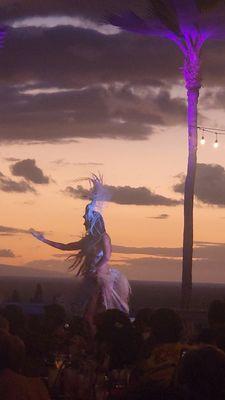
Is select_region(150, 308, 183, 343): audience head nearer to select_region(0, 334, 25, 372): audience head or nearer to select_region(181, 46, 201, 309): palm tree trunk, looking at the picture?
select_region(0, 334, 25, 372): audience head

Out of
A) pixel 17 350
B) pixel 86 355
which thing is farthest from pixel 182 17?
pixel 17 350

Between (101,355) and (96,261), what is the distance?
6.95m

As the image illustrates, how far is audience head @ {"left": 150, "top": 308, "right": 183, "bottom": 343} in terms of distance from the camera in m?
6.38

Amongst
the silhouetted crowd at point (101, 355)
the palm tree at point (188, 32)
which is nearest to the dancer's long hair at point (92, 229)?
the silhouetted crowd at point (101, 355)

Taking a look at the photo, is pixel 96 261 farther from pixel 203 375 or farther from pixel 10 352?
pixel 203 375

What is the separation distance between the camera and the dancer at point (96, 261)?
45.7 ft

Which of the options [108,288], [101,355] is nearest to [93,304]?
[108,288]

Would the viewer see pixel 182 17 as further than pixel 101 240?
Yes

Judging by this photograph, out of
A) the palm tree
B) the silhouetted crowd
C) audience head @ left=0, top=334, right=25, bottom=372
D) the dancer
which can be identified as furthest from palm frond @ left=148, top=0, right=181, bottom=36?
audience head @ left=0, top=334, right=25, bottom=372

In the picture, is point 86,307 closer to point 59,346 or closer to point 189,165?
point 59,346

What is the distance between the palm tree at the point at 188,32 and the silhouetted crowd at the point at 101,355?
13030 millimetres

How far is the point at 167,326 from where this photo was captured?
21.0ft

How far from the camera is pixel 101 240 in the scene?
13961 millimetres

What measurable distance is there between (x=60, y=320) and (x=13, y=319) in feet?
4.40
